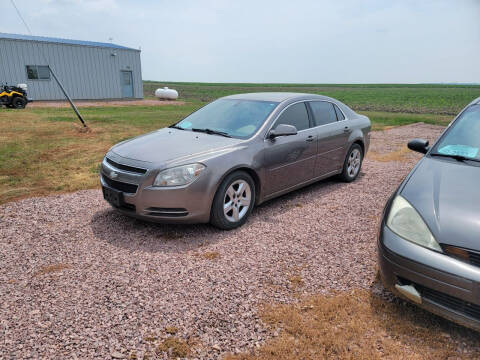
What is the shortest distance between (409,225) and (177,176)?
2318mm

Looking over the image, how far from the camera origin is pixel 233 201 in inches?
168

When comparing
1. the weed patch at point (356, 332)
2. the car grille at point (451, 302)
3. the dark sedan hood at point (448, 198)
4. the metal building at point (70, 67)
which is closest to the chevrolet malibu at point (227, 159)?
the weed patch at point (356, 332)

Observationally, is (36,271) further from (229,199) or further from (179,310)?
(229,199)

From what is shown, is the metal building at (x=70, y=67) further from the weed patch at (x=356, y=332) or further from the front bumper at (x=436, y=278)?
the front bumper at (x=436, y=278)

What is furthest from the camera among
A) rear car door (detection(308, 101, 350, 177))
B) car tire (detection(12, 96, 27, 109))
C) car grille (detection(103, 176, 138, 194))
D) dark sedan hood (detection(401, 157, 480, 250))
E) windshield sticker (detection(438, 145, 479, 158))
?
car tire (detection(12, 96, 27, 109))

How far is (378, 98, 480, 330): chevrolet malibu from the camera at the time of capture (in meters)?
2.28

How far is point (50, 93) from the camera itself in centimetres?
→ 2250

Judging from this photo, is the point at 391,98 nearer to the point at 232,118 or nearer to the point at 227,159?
the point at 232,118

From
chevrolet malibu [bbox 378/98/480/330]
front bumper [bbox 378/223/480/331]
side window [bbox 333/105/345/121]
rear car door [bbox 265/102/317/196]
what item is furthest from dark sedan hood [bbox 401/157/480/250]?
side window [bbox 333/105/345/121]

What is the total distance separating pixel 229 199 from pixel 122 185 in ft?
4.07

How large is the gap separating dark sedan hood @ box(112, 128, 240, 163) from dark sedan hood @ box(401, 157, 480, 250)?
7.01 feet

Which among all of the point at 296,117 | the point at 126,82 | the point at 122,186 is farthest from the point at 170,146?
the point at 126,82

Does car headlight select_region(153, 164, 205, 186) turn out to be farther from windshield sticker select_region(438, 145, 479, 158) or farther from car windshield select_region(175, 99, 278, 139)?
windshield sticker select_region(438, 145, 479, 158)

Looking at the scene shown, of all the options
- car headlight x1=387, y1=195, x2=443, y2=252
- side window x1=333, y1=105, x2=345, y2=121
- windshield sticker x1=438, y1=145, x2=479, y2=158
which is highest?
side window x1=333, y1=105, x2=345, y2=121
